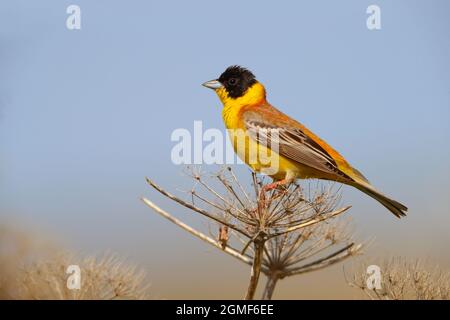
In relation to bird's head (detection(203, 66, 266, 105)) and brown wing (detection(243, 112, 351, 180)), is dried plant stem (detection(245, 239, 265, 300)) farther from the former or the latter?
bird's head (detection(203, 66, 266, 105))

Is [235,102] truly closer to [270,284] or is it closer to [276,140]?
[276,140]

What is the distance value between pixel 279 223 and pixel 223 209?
0.32 metres

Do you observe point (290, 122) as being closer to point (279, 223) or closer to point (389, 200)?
point (389, 200)

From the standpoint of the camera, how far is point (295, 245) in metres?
3.51

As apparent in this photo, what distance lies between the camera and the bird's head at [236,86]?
520 centimetres

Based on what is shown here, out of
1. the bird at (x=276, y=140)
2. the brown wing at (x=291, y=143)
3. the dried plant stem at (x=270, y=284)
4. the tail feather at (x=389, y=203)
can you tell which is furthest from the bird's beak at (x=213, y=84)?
the dried plant stem at (x=270, y=284)

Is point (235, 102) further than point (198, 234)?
Yes

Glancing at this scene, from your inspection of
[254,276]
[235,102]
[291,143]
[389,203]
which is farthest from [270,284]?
[235,102]

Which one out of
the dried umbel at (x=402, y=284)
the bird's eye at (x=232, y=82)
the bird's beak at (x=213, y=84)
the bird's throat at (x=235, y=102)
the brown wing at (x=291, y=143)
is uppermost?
the bird's eye at (x=232, y=82)

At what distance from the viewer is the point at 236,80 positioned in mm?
5223

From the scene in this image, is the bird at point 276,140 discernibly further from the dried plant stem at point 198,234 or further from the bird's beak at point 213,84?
the dried plant stem at point 198,234

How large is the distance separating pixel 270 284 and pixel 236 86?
2482 mm

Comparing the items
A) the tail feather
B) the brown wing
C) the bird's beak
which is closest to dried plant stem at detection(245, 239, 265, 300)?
the tail feather
